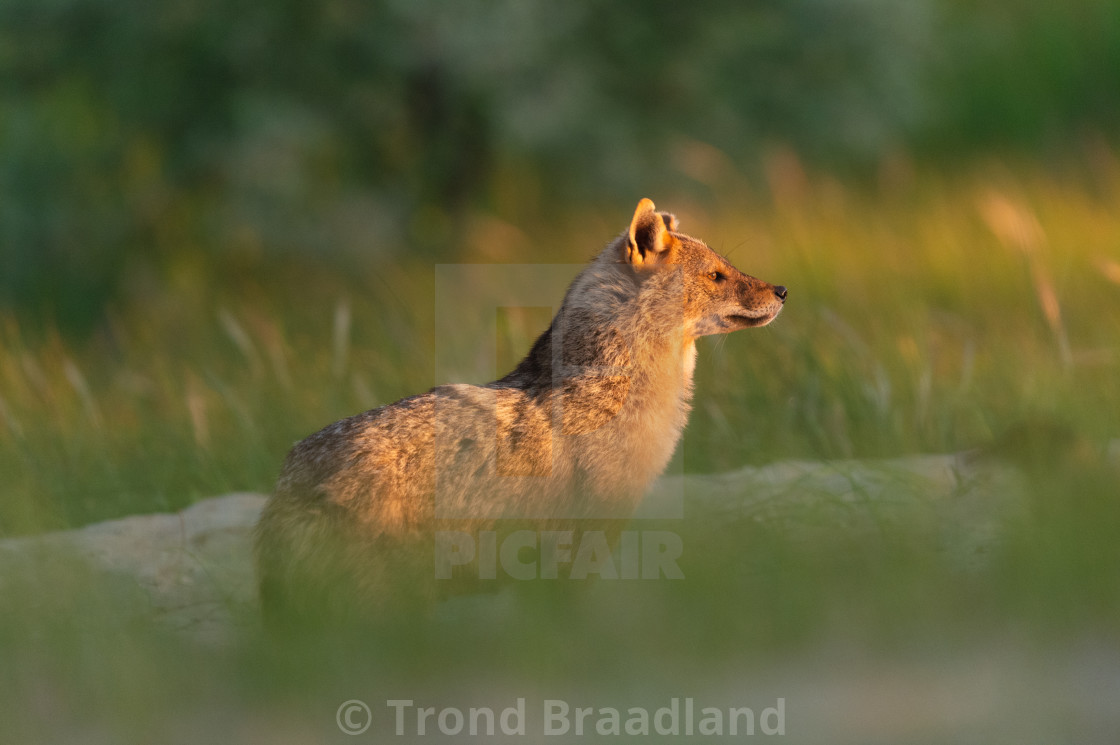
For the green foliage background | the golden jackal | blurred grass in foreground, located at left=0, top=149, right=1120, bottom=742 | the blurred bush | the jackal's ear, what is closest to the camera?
blurred grass in foreground, located at left=0, top=149, right=1120, bottom=742

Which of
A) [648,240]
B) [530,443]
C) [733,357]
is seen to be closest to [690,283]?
[648,240]

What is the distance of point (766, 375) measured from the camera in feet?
23.3

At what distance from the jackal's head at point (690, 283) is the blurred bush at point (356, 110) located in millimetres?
6295

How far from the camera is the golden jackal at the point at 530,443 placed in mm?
4434

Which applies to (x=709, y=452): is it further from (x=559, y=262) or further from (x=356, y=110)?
(x=356, y=110)

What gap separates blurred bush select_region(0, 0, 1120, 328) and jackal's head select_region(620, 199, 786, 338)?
248 inches

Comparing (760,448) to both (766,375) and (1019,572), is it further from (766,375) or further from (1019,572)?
(1019,572)

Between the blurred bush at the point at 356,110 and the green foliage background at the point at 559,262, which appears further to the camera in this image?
the blurred bush at the point at 356,110

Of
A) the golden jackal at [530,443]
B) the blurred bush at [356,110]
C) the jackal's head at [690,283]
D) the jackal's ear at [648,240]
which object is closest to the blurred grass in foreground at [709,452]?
the golden jackal at [530,443]

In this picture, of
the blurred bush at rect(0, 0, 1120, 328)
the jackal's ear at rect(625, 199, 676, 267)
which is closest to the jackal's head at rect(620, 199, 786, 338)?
the jackal's ear at rect(625, 199, 676, 267)

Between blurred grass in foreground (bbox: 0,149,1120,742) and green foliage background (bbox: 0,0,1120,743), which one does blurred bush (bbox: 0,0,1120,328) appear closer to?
green foliage background (bbox: 0,0,1120,743)

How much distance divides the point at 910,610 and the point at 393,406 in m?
1.93

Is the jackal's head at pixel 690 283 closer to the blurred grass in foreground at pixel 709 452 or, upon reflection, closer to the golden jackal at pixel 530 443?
the golden jackal at pixel 530 443

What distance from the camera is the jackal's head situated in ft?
16.7
